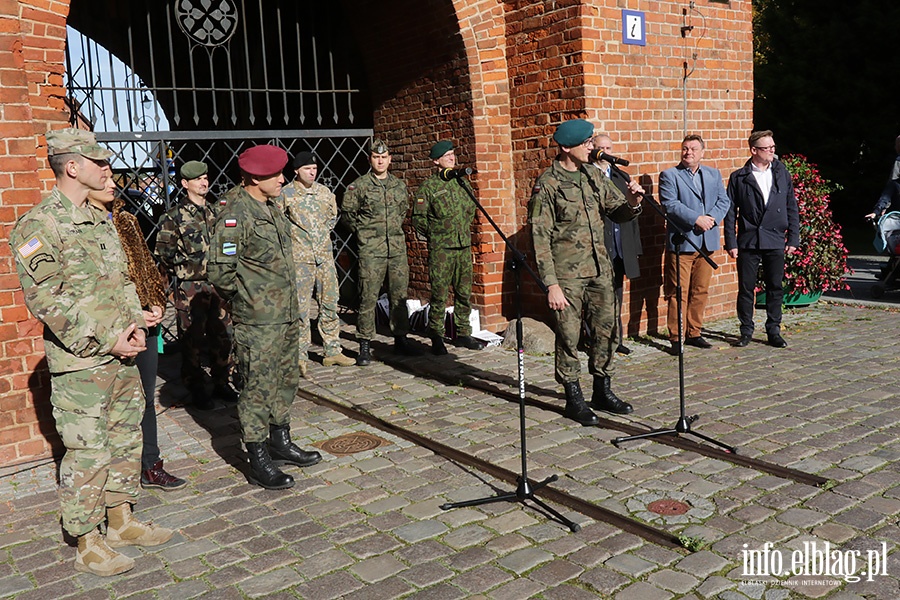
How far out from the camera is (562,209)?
566cm

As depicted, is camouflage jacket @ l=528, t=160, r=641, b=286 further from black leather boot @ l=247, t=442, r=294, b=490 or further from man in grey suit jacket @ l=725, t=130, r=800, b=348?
man in grey suit jacket @ l=725, t=130, r=800, b=348

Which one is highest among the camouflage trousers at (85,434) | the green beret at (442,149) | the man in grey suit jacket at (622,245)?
the green beret at (442,149)

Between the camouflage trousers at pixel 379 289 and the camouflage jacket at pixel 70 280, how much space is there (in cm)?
402

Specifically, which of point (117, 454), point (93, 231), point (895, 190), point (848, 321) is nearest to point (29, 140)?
point (93, 231)

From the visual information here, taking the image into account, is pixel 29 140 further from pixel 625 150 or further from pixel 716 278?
pixel 716 278

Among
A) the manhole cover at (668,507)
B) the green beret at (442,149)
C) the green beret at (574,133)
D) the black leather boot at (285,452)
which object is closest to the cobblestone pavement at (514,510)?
the manhole cover at (668,507)

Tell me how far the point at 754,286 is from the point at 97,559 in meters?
6.51

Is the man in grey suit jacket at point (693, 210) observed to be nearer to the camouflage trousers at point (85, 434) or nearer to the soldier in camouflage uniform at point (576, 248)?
the soldier in camouflage uniform at point (576, 248)

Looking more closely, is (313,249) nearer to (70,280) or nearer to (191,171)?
(191,171)

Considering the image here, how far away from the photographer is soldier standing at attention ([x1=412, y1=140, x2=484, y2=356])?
8.00 meters

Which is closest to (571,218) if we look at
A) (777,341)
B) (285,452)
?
(285,452)

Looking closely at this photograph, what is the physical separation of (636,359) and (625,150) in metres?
2.20

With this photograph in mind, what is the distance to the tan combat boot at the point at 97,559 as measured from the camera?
3701 mm

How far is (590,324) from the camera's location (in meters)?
5.93
